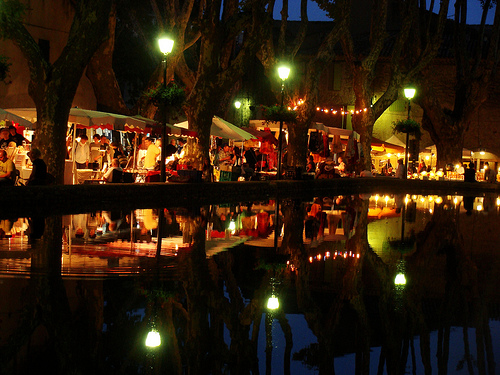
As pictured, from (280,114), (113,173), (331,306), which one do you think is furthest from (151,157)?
(331,306)

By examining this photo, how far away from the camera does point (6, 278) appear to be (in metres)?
7.32

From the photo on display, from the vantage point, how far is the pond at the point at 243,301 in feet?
15.8

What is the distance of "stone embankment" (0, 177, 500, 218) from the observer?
15195mm

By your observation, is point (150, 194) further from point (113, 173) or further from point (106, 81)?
point (106, 81)

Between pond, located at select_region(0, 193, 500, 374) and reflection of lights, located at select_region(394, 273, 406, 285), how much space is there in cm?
2

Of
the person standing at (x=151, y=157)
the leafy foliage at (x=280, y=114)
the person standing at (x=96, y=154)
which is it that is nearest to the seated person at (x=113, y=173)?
the person standing at (x=151, y=157)

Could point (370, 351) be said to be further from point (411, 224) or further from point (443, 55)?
point (443, 55)

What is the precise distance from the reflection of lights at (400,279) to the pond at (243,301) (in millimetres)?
17

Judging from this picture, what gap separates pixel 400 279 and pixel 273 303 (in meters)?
2.05

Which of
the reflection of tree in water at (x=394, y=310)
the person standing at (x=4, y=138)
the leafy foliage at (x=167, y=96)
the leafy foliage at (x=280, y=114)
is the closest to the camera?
the reflection of tree in water at (x=394, y=310)

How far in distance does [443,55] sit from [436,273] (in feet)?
161

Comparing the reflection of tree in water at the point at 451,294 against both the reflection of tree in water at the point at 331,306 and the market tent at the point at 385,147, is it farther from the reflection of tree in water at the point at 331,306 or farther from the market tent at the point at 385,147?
the market tent at the point at 385,147

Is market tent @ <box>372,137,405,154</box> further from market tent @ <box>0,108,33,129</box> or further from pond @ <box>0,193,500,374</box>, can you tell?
pond @ <box>0,193,500,374</box>

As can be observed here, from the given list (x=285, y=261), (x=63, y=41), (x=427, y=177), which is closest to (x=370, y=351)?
(x=285, y=261)
